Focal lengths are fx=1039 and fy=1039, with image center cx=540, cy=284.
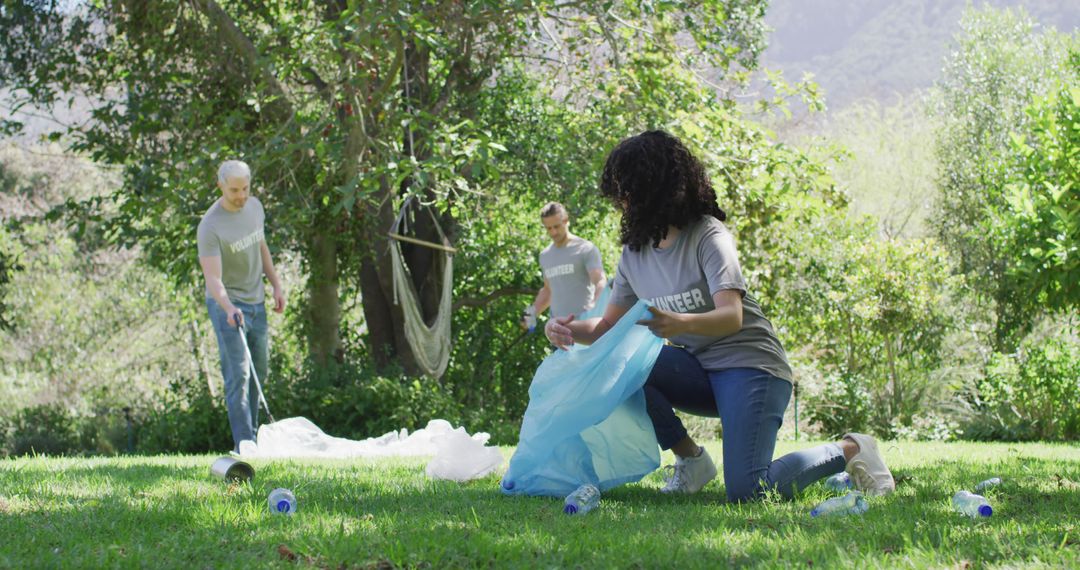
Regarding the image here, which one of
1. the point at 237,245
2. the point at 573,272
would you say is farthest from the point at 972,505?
the point at 573,272

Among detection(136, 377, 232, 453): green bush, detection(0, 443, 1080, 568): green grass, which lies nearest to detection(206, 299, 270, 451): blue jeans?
detection(0, 443, 1080, 568): green grass

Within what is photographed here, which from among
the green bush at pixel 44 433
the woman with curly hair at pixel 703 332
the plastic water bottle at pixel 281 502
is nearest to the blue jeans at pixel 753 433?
the woman with curly hair at pixel 703 332

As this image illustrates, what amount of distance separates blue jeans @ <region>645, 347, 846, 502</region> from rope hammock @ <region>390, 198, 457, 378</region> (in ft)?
19.4

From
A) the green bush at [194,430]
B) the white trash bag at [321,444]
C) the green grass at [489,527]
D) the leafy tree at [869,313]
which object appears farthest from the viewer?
the leafy tree at [869,313]

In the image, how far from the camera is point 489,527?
115 inches

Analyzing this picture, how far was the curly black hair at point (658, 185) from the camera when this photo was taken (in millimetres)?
3561

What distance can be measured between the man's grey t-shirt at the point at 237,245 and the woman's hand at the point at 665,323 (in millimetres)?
3414

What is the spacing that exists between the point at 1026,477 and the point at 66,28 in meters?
9.54

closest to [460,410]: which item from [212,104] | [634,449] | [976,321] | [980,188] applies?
[212,104]

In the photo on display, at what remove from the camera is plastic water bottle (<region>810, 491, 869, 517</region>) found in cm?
310

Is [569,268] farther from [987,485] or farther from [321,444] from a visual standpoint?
[987,485]

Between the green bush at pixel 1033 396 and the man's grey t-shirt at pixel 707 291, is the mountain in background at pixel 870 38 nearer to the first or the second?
the green bush at pixel 1033 396

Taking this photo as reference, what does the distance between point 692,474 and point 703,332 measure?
768mm

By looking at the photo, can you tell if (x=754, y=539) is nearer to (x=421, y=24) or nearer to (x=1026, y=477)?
(x=1026, y=477)
